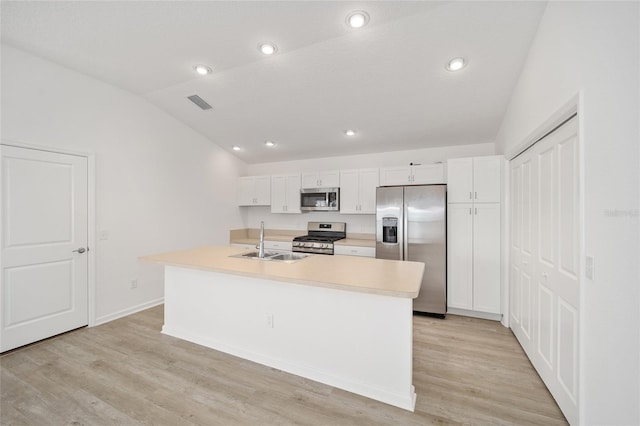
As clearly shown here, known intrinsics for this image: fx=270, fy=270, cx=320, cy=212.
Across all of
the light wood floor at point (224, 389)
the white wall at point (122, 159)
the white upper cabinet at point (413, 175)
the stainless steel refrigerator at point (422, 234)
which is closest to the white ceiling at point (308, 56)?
the white wall at point (122, 159)

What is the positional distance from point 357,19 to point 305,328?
2.59 m

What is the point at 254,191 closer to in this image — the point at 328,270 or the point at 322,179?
the point at 322,179

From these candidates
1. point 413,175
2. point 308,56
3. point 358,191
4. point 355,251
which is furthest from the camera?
point 358,191

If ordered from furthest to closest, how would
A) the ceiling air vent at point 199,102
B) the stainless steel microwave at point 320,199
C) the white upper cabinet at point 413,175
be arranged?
the stainless steel microwave at point 320,199 → the white upper cabinet at point 413,175 → the ceiling air vent at point 199,102

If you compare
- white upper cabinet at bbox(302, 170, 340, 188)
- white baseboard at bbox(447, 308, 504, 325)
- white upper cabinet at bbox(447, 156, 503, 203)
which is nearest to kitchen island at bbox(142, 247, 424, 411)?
white upper cabinet at bbox(447, 156, 503, 203)

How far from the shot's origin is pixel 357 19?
218 cm

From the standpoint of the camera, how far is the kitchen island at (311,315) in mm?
1943

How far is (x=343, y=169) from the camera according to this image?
4.82 metres

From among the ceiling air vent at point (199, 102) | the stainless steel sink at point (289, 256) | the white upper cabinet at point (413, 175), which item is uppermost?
the ceiling air vent at point (199, 102)

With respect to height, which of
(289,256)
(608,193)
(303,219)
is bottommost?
(289,256)

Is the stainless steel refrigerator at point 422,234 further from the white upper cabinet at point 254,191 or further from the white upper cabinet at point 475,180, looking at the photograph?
the white upper cabinet at point 254,191

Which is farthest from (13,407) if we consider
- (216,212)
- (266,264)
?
(216,212)

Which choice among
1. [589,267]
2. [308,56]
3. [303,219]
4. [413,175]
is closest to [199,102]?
[308,56]

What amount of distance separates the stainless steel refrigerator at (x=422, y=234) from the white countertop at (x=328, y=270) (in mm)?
1252
